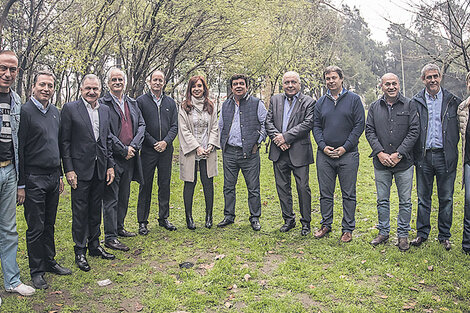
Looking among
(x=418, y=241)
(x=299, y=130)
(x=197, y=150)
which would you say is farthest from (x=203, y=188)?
(x=418, y=241)

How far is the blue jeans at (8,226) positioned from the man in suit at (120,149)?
1498mm

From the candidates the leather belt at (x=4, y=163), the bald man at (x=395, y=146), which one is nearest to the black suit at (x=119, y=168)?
the leather belt at (x=4, y=163)

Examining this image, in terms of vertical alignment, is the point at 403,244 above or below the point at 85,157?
below

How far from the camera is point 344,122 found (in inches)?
220

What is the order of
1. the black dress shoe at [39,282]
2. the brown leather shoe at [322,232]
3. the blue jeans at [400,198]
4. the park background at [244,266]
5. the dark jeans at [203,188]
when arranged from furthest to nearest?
the dark jeans at [203,188], the brown leather shoe at [322,232], the blue jeans at [400,198], the black dress shoe at [39,282], the park background at [244,266]

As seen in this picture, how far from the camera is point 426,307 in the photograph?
3.82 metres

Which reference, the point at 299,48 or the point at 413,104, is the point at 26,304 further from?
the point at 299,48

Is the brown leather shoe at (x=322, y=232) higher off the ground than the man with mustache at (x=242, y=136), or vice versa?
the man with mustache at (x=242, y=136)

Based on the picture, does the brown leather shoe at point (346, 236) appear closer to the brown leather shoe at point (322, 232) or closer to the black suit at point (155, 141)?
the brown leather shoe at point (322, 232)

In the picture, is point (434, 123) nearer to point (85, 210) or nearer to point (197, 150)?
point (197, 150)

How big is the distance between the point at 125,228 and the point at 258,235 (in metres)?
2.19

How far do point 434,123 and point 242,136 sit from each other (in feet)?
8.67

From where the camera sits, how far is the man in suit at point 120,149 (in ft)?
17.8

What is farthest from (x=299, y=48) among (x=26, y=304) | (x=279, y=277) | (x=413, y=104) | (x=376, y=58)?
(x=376, y=58)
